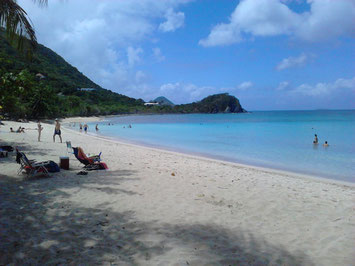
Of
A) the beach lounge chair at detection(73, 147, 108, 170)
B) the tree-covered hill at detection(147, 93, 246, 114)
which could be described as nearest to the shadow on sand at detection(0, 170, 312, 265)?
the beach lounge chair at detection(73, 147, 108, 170)

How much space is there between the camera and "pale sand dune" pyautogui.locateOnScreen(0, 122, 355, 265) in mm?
3240

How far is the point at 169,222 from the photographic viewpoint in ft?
14.1

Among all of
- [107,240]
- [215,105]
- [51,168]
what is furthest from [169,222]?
[215,105]

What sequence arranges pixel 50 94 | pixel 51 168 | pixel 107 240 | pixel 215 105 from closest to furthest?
pixel 107 240
pixel 51 168
pixel 50 94
pixel 215 105

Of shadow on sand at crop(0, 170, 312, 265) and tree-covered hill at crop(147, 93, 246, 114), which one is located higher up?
tree-covered hill at crop(147, 93, 246, 114)

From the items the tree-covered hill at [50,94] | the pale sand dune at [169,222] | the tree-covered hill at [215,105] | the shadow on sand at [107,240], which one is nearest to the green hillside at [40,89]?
the tree-covered hill at [50,94]

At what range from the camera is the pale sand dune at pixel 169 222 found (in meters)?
3.24

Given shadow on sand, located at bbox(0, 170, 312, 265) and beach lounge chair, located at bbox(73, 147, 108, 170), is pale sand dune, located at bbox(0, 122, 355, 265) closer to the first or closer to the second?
shadow on sand, located at bbox(0, 170, 312, 265)

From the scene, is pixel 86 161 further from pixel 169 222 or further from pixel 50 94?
pixel 50 94

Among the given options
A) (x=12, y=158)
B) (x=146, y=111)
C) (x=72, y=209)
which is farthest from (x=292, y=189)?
(x=146, y=111)

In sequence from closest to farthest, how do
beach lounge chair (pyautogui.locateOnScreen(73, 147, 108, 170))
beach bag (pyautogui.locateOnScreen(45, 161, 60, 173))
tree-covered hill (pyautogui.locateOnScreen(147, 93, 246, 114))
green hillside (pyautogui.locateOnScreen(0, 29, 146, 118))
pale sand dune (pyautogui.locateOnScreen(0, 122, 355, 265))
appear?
pale sand dune (pyautogui.locateOnScreen(0, 122, 355, 265)) < beach bag (pyautogui.locateOnScreen(45, 161, 60, 173)) < beach lounge chair (pyautogui.locateOnScreen(73, 147, 108, 170)) < green hillside (pyautogui.locateOnScreen(0, 29, 146, 118)) < tree-covered hill (pyautogui.locateOnScreen(147, 93, 246, 114))

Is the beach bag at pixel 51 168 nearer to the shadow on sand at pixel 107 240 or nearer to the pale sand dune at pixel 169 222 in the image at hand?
the pale sand dune at pixel 169 222

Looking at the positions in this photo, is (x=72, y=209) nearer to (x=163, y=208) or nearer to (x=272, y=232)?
(x=163, y=208)

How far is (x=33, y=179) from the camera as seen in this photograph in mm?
6461
